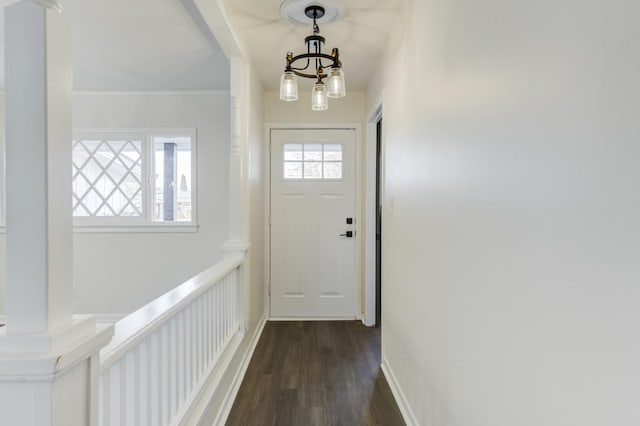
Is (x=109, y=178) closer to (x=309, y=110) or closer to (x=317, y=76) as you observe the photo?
(x=309, y=110)

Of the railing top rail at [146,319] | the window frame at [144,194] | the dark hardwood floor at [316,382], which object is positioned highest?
the window frame at [144,194]

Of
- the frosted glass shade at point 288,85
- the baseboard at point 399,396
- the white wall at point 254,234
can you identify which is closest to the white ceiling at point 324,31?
the white wall at point 254,234

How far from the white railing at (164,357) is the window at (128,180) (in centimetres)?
189

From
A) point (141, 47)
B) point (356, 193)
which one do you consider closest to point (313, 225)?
point (356, 193)

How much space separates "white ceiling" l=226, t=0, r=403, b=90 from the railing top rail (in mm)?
1575

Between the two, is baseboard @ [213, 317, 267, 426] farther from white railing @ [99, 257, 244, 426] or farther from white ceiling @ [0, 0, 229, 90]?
white ceiling @ [0, 0, 229, 90]

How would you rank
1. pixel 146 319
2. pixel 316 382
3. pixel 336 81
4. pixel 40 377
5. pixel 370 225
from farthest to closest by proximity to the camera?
pixel 370 225 < pixel 316 382 < pixel 336 81 < pixel 146 319 < pixel 40 377

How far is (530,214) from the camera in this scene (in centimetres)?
86

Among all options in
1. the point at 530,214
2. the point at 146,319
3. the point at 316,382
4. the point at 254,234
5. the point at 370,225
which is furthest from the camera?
the point at 370,225

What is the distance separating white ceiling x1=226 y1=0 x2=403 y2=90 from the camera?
210 cm

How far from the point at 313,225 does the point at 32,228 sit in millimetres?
3066

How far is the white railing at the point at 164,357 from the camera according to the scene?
1.05 metres

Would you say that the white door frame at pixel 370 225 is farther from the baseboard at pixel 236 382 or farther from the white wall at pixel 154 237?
the white wall at pixel 154 237

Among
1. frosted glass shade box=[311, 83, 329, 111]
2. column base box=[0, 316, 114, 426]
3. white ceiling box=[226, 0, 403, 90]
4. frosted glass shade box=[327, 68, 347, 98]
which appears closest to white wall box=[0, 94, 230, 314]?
white ceiling box=[226, 0, 403, 90]
